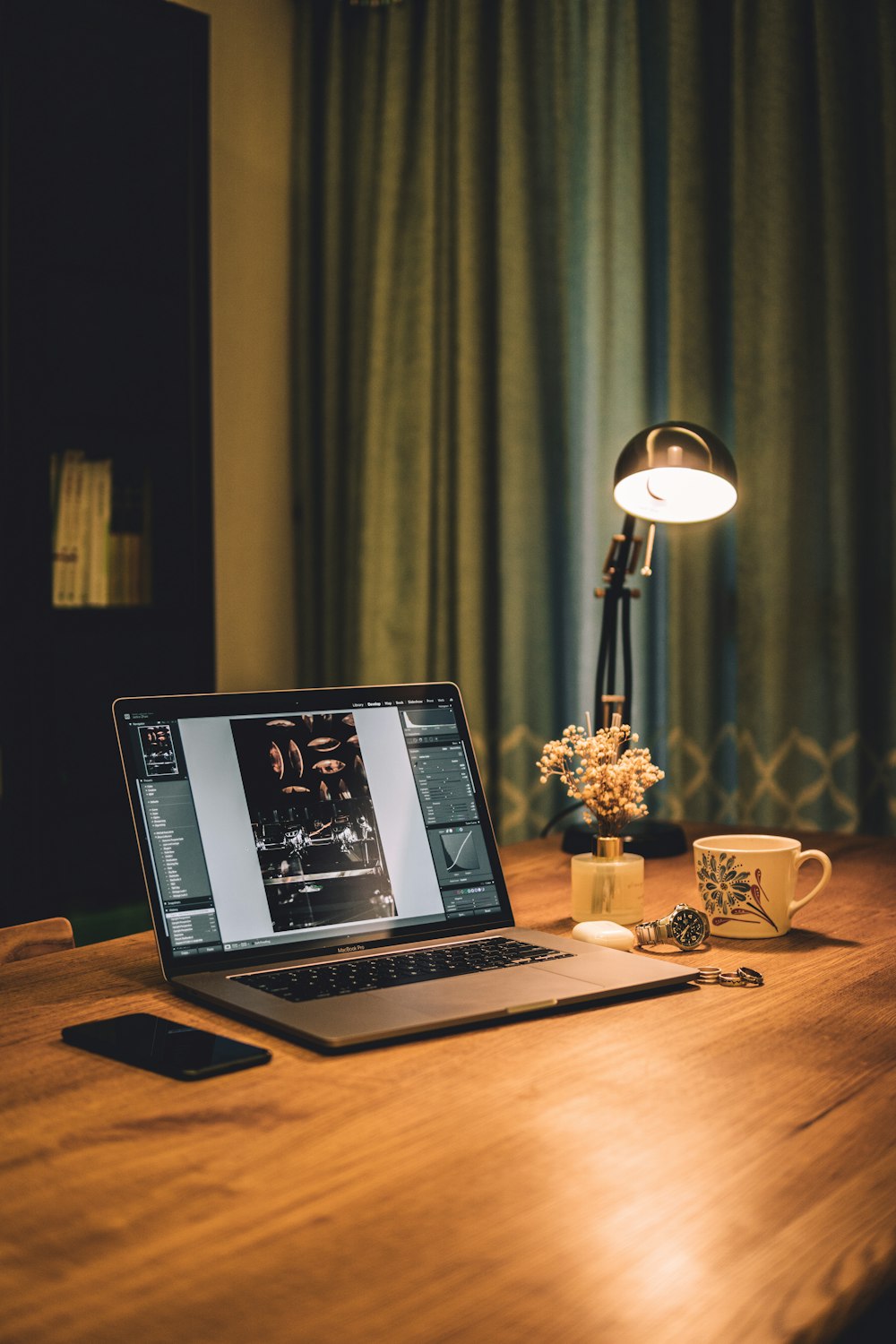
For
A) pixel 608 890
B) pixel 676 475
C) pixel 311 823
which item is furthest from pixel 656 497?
pixel 311 823

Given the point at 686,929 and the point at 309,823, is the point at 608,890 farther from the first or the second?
the point at 309,823

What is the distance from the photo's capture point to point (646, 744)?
8.29 ft

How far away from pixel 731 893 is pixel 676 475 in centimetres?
62

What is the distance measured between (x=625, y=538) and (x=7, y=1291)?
139cm

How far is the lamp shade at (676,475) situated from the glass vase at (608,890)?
52 centimetres

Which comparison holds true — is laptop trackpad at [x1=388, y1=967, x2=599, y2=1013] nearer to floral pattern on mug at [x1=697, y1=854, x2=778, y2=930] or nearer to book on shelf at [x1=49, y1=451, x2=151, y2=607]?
floral pattern on mug at [x1=697, y1=854, x2=778, y2=930]

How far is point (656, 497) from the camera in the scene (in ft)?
5.55

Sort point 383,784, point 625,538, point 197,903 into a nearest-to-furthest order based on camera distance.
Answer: point 197,903 < point 383,784 < point 625,538

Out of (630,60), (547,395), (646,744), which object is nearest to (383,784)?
(646,744)

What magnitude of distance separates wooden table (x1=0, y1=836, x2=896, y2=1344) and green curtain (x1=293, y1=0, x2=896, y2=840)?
4.57 feet

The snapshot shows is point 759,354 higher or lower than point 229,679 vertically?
higher

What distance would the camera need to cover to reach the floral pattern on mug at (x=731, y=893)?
1264 mm

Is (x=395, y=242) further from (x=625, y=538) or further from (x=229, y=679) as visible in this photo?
(x=625, y=538)

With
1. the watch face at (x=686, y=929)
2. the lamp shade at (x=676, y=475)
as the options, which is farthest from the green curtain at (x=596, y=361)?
the watch face at (x=686, y=929)
